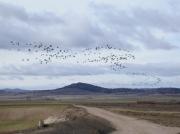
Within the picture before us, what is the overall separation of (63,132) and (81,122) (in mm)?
10044

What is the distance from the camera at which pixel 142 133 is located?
142ft

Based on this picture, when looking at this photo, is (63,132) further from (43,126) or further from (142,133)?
(142,133)

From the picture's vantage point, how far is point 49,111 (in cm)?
8681

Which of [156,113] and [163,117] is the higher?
[156,113]

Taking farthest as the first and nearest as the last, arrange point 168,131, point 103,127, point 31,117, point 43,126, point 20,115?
point 20,115, point 31,117, point 103,127, point 168,131, point 43,126

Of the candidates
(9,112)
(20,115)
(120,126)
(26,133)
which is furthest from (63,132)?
(9,112)

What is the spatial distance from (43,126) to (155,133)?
936cm

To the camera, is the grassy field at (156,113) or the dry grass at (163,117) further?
the grassy field at (156,113)

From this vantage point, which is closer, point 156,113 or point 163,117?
point 163,117

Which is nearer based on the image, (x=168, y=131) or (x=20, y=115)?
(x=168, y=131)

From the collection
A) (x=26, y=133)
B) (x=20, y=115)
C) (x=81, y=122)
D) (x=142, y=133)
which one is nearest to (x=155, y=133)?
(x=142, y=133)

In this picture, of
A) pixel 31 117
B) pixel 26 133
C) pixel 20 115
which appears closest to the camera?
pixel 26 133

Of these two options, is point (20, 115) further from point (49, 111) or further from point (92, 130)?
point (92, 130)

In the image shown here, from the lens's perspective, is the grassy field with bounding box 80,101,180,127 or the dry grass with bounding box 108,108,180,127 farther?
the grassy field with bounding box 80,101,180,127
